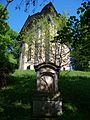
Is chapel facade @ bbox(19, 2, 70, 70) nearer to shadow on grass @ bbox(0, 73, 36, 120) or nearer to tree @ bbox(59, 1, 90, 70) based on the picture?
shadow on grass @ bbox(0, 73, 36, 120)

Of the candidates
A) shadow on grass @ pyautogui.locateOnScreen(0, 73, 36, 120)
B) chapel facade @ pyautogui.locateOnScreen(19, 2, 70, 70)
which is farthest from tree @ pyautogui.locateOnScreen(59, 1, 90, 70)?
chapel facade @ pyautogui.locateOnScreen(19, 2, 70, 70)

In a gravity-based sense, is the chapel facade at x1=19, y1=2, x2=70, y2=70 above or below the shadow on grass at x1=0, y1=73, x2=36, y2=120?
above

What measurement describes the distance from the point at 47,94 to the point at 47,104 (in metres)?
0.52

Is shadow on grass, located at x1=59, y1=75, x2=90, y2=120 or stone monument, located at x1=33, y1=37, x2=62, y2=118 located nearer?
shadow on grass, located at x1=59, y1=75, x2=90, y2=120

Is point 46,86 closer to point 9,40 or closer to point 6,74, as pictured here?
point 6,74

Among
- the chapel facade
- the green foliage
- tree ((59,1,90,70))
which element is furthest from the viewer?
the chapel facade

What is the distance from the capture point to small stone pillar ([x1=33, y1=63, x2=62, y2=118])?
17.4m

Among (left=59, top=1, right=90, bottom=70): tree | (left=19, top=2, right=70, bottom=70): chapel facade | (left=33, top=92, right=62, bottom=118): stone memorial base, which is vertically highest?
(left=19, top=2, right=70, bottom=70): chapel facade

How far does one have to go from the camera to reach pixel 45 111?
1747cm

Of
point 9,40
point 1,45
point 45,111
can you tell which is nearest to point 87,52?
point 45,111

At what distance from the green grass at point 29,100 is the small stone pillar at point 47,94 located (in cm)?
48

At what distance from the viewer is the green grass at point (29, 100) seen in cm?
1709

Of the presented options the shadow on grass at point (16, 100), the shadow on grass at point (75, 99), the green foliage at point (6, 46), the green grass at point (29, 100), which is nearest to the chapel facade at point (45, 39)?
the green foliage at point (6, 46)

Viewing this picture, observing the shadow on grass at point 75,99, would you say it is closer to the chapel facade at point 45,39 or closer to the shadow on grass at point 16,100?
the shadow on grass at point 16,100
